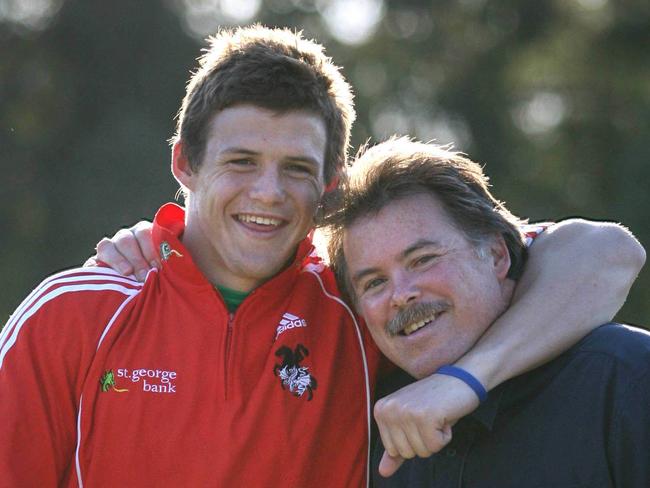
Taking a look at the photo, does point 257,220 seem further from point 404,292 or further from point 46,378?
point 46,378

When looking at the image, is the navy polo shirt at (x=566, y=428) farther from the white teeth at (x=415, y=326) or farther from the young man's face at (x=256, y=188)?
the young man's face at (x=256, y=188)

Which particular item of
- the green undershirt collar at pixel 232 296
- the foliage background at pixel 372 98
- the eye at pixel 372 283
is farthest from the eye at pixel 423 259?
the foliage background at pixel 372 98

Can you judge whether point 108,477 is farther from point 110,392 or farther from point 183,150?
point 183,150

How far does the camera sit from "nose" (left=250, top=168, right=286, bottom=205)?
3621 mm

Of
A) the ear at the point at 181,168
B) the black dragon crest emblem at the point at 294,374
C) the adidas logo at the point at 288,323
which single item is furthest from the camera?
the ear at the point at 181,168

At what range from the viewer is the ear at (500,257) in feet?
11.5

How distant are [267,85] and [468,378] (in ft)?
4.06

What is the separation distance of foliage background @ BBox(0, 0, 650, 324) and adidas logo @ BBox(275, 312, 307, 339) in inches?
517

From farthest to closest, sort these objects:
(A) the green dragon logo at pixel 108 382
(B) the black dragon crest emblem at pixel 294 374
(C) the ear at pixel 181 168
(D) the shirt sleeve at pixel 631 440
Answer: (C) the ear at pixel 181 168
(B) the black dragon crest emblem at pixel 294 374
(A) the green dragon logo at pixel 108 382
(D) the shirt sleeve at pixel 631 440

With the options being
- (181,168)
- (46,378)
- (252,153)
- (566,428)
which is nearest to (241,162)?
(252,153)

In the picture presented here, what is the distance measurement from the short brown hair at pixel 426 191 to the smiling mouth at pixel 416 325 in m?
0.30

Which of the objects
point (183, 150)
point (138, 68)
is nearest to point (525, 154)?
point (138, 68)

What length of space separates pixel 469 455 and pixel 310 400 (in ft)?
1.88

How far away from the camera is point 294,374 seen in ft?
11.7
